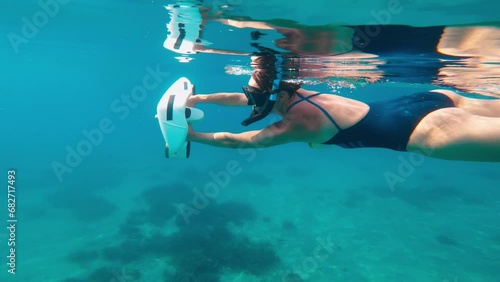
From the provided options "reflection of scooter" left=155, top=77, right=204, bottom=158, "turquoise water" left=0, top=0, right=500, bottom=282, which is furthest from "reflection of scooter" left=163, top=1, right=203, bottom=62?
"reflection of scooter" left=155, top=77, right=204, bottom=158

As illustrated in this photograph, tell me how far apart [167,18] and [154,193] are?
12.2 m

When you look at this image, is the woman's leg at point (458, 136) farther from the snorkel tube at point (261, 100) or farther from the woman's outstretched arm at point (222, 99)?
the woman's outstretched arm at point (222, 99)

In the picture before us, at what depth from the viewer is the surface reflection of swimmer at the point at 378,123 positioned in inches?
153

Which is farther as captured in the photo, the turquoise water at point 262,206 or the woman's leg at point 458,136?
the turquoise water at point 262,206

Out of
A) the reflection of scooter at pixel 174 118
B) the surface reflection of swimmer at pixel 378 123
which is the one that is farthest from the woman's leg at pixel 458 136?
the reflection of scooter at pixel 174 118

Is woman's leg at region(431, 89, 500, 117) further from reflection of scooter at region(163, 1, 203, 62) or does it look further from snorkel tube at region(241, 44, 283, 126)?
reflection of scooter at region(163, 1, 203, 62)

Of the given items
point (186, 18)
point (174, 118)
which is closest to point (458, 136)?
point (174, 118)

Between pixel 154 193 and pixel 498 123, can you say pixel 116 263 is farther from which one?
pixel 498 123

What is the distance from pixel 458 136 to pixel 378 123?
102 centimetres

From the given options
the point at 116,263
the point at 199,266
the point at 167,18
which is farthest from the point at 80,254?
the point at 167,18

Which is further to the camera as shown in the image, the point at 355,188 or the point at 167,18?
the point at 355,188

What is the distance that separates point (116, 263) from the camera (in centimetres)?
1144

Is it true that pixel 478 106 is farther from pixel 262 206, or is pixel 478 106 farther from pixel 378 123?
pixel 262 206

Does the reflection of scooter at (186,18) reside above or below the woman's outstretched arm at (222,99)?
above
